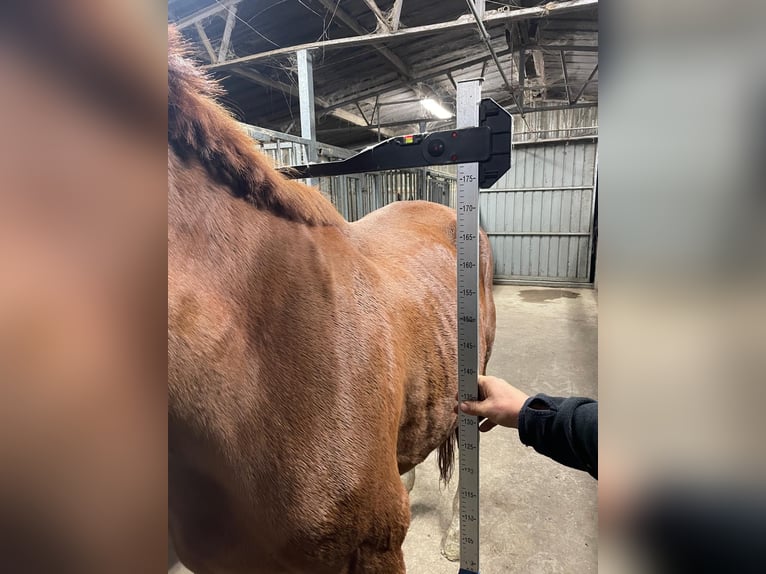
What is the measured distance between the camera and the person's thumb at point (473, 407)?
840mm

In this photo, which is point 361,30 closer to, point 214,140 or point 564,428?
point 214,140

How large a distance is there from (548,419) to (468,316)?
0.76 ft

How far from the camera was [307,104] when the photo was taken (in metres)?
3.12

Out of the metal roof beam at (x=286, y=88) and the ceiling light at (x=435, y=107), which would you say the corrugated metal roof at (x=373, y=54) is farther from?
the ceiling light at (x=435, y=107)

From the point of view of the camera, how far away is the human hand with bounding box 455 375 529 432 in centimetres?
83

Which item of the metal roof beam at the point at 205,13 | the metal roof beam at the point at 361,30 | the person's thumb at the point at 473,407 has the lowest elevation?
the person's thumb at the point at 473,407

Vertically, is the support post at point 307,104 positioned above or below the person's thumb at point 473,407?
above

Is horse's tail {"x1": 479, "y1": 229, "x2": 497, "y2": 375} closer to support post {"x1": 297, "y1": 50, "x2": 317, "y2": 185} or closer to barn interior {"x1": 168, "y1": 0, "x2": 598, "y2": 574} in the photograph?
barn interior {"x1": 168, "y1": 0, "x2": 598, "y2": 574}

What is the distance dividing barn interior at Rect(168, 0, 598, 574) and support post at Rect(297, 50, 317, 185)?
13 millimetres

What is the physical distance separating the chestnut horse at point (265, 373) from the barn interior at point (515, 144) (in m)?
0.44

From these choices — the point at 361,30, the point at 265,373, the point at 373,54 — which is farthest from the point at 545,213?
the point at 265,373

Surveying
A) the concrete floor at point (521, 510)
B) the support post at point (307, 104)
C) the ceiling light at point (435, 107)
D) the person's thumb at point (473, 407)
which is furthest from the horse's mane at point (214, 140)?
the ceiling light at point (435, 107)
